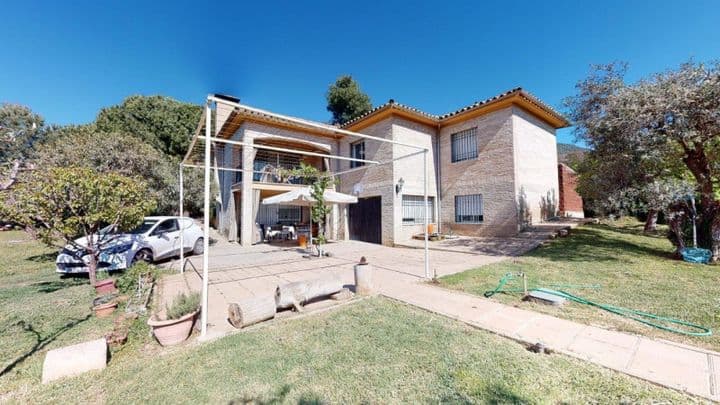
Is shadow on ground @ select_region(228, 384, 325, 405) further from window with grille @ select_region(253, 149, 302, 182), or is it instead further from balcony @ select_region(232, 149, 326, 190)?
window with grille @ select_region(253, 149, 302, 182)

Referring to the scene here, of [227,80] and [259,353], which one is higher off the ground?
[227,80]

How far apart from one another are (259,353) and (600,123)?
413 inches

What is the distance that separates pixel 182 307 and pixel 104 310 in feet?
7.15

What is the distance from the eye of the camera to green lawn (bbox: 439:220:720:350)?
155 inches

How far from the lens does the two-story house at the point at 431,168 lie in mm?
11773

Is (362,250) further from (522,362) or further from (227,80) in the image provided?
(522,362)

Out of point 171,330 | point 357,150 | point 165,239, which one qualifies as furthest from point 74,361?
point 357,150

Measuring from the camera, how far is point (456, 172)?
13.5 m

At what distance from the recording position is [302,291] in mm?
4672

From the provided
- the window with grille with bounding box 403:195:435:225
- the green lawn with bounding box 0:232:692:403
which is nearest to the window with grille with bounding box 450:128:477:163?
the window with grille with bounding box 403:195:435:225

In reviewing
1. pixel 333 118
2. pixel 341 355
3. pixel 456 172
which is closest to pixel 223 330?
pixel 341 355

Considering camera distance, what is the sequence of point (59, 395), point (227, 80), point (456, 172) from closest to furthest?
point (59, 395)
point (227, 80)
point (456, 172)

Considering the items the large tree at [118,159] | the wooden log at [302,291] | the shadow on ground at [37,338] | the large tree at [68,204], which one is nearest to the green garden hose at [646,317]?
the wooden log at [302,291]

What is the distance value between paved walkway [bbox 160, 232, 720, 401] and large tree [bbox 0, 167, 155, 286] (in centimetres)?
200
